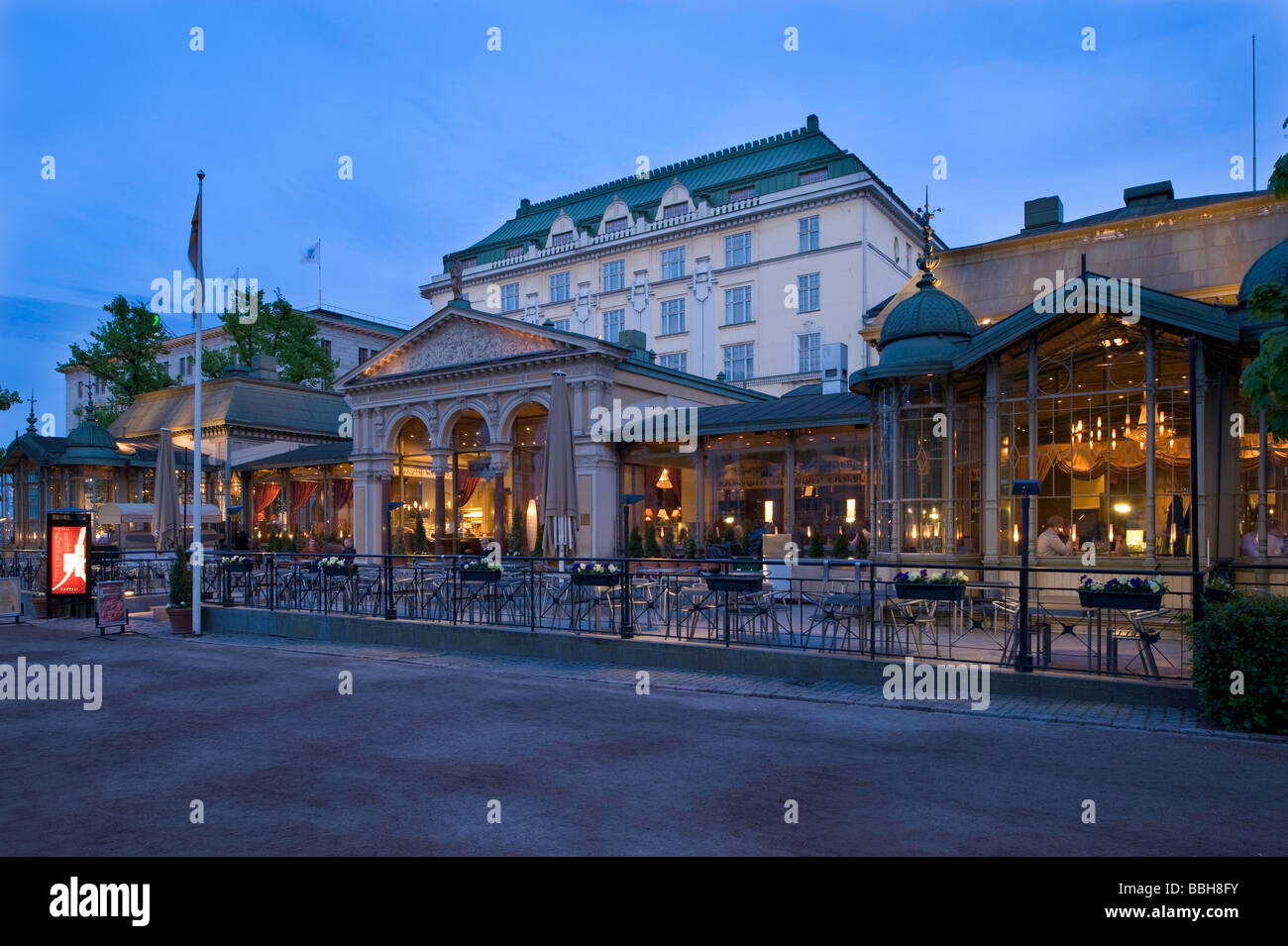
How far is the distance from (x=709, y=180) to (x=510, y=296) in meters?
15.0

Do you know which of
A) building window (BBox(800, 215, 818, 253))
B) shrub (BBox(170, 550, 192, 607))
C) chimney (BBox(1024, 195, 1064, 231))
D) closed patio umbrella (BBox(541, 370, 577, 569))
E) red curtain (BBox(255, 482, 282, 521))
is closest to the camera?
shrub (BBox(170, 550, 192, 607))

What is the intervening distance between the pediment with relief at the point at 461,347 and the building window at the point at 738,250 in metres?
18.5

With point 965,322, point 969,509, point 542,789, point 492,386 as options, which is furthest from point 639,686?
point 492,386

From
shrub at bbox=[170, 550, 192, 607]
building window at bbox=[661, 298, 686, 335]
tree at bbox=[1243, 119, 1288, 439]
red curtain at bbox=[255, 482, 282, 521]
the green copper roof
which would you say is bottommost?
shrub at bbox=[170, 550, 192, 607]

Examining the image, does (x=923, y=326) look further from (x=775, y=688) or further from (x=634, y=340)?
(x=634, y=340)

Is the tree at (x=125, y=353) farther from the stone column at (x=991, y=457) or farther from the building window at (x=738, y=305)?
the stone column at (x=991, y=457)

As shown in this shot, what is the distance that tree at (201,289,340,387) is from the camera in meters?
47.7

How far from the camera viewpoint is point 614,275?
51.2 m

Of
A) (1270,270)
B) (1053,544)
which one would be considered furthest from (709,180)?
(1053,544)

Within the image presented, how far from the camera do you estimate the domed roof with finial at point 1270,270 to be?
13586 mm

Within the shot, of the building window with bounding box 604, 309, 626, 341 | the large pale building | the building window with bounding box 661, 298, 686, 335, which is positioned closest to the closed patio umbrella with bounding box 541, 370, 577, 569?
the large pale building

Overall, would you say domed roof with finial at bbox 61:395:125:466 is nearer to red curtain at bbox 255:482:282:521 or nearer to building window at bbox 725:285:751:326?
red curtain at bbox 255:482:282:521

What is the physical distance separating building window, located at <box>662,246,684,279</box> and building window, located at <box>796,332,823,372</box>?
875 cm

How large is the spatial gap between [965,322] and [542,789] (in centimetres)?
1332
